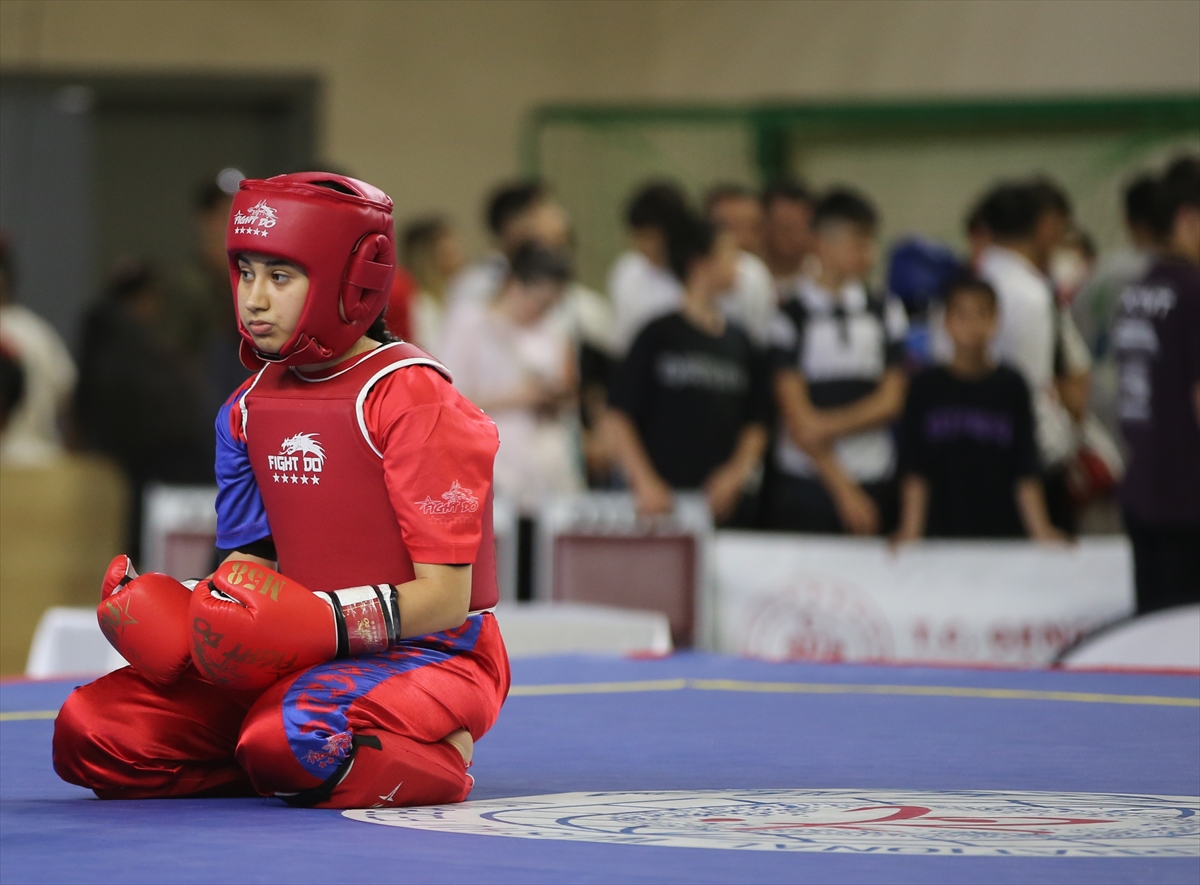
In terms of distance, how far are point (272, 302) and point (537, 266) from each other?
3.44m

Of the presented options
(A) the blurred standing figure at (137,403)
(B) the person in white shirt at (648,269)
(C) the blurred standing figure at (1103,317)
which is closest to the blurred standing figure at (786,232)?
(B) the person in white shirt at (648,269)

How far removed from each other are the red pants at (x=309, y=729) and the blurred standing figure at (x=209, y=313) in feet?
10.8

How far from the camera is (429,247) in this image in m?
7.80

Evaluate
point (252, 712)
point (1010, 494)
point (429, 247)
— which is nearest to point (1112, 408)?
point (1010, 494)

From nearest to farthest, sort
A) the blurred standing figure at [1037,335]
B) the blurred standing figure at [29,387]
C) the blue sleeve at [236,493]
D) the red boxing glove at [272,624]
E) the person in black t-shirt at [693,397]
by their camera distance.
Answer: the red boxing glove at [272,624]
the blue sleeve at [236,493]
the person in black t-shirt at [693,397]
the blurred standing figure at [1037,335]
the blurred standing figure at [29,387]

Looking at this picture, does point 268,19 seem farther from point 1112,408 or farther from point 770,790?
point 770,790

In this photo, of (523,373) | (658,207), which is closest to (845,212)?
(658,207)

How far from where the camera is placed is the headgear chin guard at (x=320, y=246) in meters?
2.59

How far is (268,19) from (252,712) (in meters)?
8.18

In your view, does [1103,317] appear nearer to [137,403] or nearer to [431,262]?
[431,262]

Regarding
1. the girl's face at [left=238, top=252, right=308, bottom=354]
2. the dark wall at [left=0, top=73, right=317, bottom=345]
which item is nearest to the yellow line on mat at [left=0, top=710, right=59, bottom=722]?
the girl's face at [left=238, top=252, right=308, bottom=354]

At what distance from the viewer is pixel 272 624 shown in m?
2.45

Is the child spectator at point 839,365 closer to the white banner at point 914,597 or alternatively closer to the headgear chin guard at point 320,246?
the white banner at point 914,597

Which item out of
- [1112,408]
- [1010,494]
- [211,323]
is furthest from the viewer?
[211,323]
